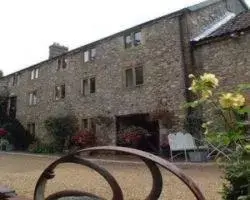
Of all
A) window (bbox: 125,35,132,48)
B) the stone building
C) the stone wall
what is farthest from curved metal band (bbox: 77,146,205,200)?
window (bbox: 125,35,132,48)

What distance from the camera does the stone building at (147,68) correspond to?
48.9 feet

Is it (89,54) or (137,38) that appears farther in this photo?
(89,54)

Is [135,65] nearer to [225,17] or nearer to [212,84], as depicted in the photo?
[225,17]

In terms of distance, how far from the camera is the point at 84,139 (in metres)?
18.2

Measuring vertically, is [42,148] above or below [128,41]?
below

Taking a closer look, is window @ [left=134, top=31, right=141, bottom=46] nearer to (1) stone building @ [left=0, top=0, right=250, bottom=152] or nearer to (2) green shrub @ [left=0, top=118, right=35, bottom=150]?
(1) stone building @ [left=0, top=0, right=250, bottom=152]

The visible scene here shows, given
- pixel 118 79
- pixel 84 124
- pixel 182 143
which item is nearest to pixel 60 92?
pixel 84 124

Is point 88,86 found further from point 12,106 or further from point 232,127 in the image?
point 232,127

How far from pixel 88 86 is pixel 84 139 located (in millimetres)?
3593

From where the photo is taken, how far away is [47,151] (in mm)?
21141

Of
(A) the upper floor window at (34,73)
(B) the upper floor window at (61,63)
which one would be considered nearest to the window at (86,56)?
(B) the upper floor window at (61,63)

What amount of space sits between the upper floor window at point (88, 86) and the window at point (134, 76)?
8.75 ft

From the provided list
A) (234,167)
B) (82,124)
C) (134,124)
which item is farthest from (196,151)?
(234,167)

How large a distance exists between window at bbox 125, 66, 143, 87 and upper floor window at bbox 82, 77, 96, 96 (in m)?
2.67
